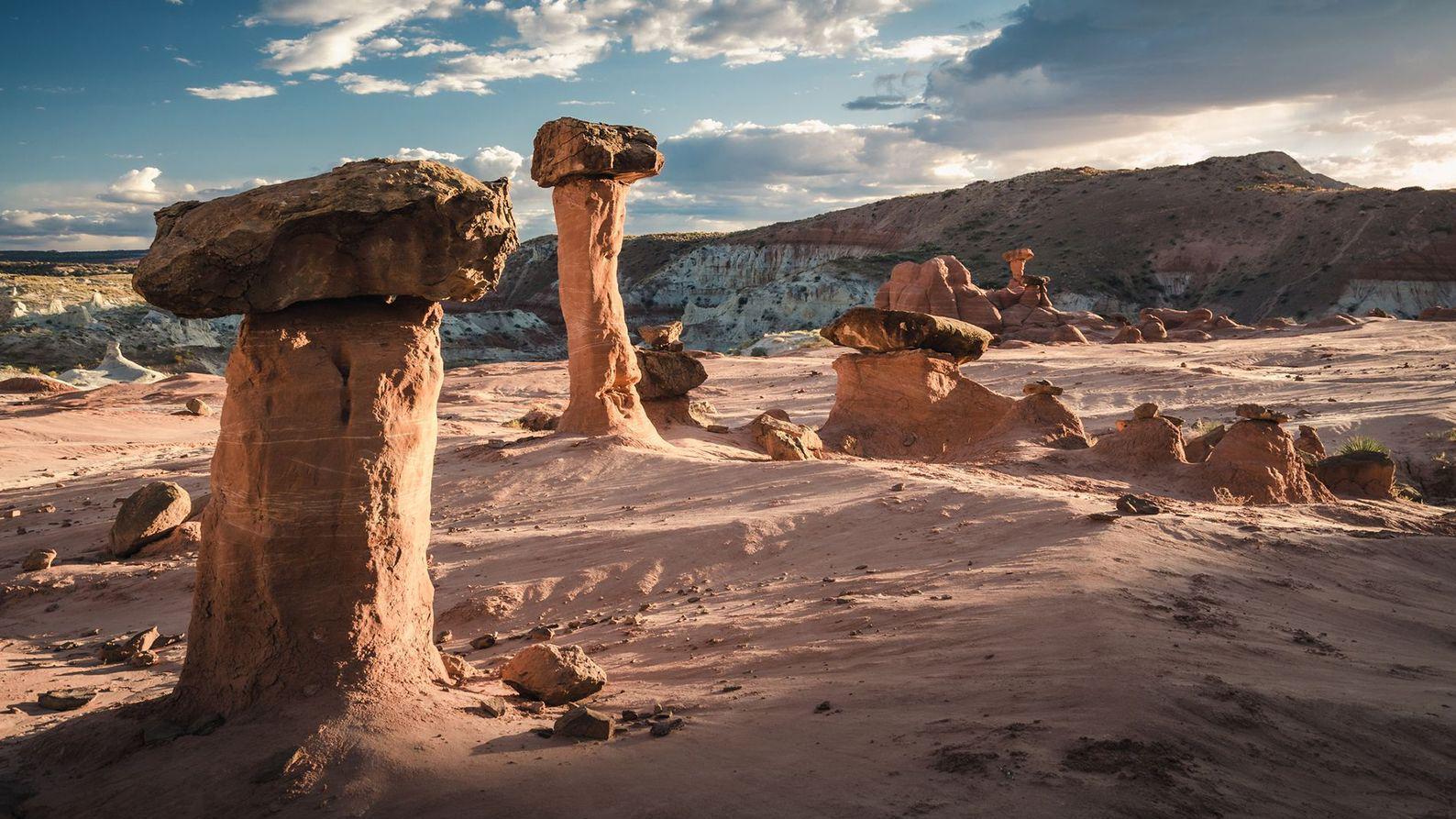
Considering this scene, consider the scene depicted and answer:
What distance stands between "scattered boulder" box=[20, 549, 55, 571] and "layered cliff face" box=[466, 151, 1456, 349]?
1665 inches

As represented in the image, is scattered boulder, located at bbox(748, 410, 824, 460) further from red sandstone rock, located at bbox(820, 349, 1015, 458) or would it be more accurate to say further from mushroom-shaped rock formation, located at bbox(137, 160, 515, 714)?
mushroom-shaped rock formation, located at bbox(137, 160, 515, 714)

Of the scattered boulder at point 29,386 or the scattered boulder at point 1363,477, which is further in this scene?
the scattered boulder at point 29,386

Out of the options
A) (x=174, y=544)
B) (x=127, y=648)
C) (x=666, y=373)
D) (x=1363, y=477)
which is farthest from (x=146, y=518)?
(x=1363, y=477)

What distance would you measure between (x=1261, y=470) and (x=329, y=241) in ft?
33.1

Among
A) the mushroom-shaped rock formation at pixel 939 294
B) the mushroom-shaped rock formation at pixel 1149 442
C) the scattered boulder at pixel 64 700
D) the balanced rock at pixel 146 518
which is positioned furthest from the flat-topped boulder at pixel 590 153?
the mushroom-shaped rock formation at pixel 939 294

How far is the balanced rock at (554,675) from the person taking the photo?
212 inches

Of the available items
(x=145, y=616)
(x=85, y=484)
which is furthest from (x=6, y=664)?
(x=85, y=484)

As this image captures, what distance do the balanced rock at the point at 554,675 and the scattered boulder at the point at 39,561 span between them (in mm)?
6609

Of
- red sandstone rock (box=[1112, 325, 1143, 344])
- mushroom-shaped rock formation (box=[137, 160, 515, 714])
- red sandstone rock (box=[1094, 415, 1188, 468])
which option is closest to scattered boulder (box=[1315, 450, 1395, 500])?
red sandstone rock (box=[1094, 415, 1188, 468])

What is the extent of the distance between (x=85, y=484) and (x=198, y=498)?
4023 mm

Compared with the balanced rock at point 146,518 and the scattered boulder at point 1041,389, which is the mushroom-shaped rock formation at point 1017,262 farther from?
the balanced rock at point 146,518

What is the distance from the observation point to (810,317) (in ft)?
167

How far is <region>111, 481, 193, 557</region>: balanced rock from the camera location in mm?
10016

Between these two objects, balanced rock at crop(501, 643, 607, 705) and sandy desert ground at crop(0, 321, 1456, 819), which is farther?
balanced rock at crop(501, 643, 607, 705)
